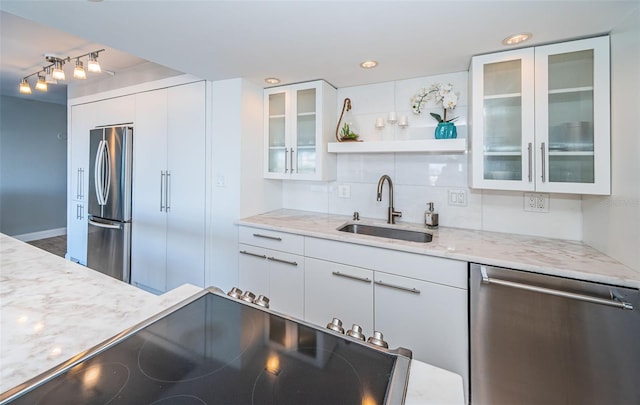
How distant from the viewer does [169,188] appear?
2.69m

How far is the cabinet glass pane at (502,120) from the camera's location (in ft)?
5.56

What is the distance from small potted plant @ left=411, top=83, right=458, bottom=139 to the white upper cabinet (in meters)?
0.21

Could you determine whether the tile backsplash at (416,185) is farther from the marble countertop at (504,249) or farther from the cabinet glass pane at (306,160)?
the cabinet glass pane at (306,160)

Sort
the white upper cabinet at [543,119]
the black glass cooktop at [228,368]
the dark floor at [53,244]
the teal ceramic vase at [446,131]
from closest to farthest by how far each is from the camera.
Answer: the black glass cooktop at [228,368], the white upper cabinet at [543,119], the teal ceramic vase at [446,131], the dark floor at [53,244]

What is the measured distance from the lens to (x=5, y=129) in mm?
4402

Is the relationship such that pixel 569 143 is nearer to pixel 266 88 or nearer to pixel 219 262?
pixel 266 88

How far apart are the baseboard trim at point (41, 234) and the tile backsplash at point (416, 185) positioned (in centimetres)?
516

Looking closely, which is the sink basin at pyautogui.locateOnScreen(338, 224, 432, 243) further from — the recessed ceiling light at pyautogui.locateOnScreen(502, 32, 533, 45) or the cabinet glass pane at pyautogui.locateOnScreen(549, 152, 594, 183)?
the recessed ceiling light at pyautogui.locateOnScreen(502, 32, 533, 45)

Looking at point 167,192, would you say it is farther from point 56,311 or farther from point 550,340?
point 550,340

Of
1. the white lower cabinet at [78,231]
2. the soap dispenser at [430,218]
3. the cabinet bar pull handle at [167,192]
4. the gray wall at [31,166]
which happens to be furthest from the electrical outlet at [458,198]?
the gray wall at [31,166]

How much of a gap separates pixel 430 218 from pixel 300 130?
129cm

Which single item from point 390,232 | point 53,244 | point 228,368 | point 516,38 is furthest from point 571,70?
point 53,244

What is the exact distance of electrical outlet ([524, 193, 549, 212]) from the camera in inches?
73.6

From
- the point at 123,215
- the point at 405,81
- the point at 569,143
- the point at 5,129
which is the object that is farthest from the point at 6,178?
the point at 569,143
